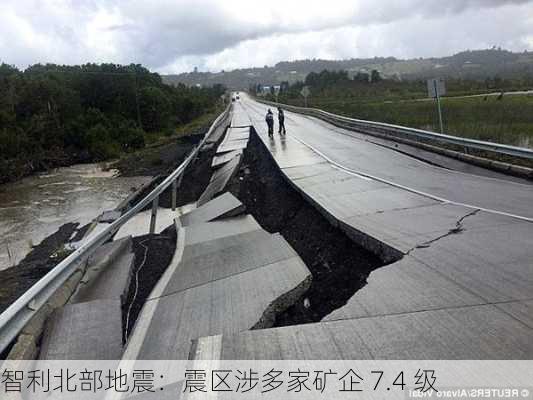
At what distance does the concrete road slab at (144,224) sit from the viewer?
14703 millimetres

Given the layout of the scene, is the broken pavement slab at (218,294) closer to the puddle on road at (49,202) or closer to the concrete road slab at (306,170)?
the concrete road slab at (306,170)

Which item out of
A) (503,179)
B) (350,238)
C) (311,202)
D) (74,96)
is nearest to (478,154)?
(503,179)

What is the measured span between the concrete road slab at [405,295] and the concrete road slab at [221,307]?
106 cm

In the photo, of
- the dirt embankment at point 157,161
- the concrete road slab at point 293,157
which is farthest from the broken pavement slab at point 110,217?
the dirt embankment at point 157,161

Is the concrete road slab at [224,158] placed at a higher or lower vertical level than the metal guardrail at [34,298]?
lower

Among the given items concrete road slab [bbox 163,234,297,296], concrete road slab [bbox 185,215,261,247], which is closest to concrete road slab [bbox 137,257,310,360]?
concrete road slab [bbox 163,234,297,296]

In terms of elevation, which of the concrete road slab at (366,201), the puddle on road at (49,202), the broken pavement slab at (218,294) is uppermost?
the concrete road slab at (366,201)

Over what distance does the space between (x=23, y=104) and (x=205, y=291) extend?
5082cm

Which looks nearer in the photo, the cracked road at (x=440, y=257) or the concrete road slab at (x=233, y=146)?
the cracked road at (x=440, y=257)

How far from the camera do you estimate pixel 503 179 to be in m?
12.5

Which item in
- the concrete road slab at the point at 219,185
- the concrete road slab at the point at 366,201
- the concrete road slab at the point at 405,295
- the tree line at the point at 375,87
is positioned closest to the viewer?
the concrete road slab at the point at 405,295

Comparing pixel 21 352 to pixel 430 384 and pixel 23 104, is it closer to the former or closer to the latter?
pixel 430 384

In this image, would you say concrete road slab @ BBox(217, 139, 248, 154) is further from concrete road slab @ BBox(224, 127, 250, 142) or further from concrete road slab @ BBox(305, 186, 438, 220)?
concrete road slab @ BBox(305, 186, 438, 220)

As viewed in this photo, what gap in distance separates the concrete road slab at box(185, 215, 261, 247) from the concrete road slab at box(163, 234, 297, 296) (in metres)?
1.00
